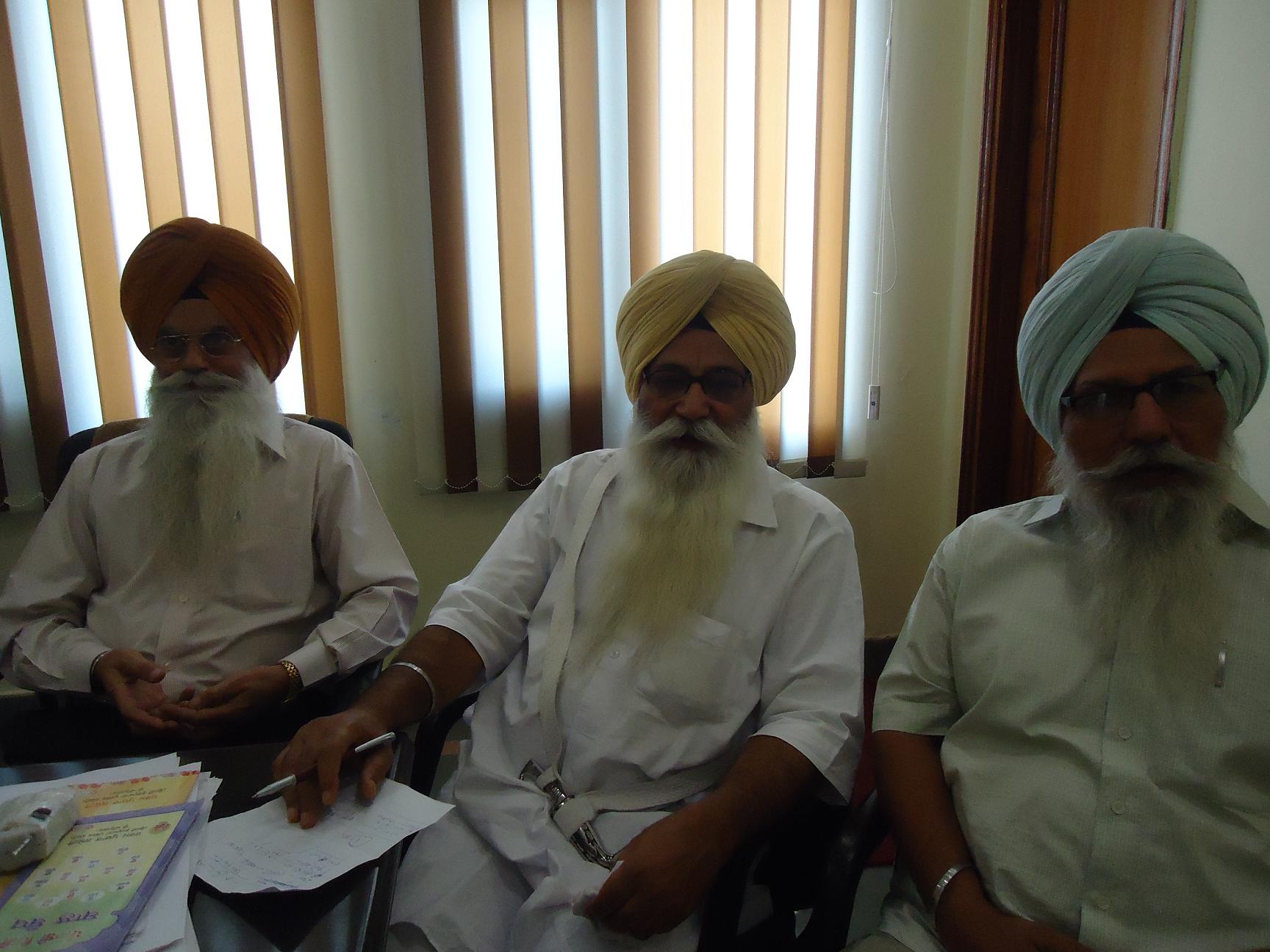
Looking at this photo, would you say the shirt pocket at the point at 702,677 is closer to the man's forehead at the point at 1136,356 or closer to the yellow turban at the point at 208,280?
the man's forehead at the point at 1136,356

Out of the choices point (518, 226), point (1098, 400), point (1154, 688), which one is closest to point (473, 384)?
point (518, 226)

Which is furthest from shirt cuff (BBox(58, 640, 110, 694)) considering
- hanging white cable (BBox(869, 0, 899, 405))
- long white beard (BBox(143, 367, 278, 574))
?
hanging white cable (BBox(869, 0, 899, 405))

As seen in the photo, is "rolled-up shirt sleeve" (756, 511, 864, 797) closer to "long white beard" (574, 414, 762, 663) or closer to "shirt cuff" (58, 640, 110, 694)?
"long white beard" (574, 414, 762, 663)

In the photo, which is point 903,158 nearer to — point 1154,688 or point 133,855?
point 1154,688

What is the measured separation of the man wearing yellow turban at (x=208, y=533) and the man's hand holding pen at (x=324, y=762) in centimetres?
42

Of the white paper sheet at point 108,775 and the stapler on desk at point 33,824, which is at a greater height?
the stapler on desk at point 33,824

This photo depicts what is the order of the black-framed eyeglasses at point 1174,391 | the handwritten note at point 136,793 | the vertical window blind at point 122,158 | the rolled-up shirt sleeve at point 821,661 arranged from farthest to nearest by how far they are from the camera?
the vertical window blind at point 122,158, the rolled-up shirt sleeve at point 821,661, the black-framed eyeglasses at point 1174,391, the handwritten note at point 136,793

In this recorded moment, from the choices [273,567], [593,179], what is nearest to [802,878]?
[273,567]

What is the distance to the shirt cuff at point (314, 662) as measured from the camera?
4.44 feet

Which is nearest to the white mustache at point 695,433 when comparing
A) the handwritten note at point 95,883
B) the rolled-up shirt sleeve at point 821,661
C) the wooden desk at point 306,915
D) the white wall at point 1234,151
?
the rolled-up shirt sleeve at point 821,661

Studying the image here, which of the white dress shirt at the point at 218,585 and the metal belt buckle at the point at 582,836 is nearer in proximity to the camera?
the metal belt buckle at the point at 582,836

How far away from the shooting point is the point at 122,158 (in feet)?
7.25

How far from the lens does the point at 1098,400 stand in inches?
38.9

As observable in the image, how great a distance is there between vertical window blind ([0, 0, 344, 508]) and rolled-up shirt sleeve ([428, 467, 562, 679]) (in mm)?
1427
